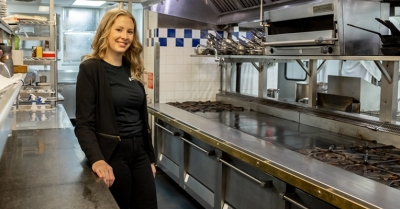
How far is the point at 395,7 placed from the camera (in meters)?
3.02

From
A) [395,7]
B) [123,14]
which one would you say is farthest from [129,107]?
[395,7]


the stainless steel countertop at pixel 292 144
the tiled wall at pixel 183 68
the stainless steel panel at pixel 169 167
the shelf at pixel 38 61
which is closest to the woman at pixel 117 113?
the stainless steel countertop at pixel 292 144

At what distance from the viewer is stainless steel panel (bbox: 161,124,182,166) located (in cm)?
430

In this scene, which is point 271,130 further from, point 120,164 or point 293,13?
point 120,164

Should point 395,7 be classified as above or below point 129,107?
above

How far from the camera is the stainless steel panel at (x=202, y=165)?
341 centimetres

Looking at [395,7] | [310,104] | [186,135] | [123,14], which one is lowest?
[186,135]

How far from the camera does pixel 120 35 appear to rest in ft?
6.81

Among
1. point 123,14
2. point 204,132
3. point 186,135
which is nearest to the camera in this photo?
point 123,14

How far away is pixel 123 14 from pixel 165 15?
3037 millimetres

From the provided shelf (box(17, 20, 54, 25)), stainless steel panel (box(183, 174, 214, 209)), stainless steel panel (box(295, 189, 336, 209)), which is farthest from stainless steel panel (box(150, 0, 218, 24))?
stainless steel panel (box(295, 189, 336, 209))

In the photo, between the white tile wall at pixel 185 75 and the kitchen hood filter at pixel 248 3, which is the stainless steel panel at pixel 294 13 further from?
the white tile wall at pixel 185 75

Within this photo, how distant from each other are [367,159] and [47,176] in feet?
5.36

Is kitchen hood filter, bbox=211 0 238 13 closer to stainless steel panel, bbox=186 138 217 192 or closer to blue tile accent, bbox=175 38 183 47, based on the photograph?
blue tile accent, bbox=175 38 183 47
